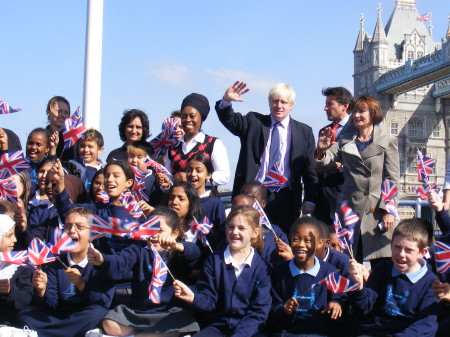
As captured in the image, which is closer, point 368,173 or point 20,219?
point 20,219

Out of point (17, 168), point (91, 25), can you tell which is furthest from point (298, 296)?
point (91, 25)

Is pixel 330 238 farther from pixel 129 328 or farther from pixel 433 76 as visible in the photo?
pixel 433 76

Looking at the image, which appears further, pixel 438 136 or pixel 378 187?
pixel 438 136

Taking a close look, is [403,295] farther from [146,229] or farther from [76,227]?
[76,227]

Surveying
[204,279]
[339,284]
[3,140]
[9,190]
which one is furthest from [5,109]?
[339,284]

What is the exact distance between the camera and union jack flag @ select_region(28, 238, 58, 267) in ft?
13.0

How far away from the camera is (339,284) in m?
3.82

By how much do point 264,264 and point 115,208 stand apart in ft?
3.77

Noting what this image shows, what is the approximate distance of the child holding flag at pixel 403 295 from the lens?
12.6 feet

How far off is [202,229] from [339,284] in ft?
3.56

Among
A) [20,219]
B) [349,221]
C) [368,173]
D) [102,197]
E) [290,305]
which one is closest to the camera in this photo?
[290,305]

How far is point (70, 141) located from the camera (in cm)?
573

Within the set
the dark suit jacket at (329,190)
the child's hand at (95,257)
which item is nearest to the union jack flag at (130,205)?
the child's hand at (95,257)

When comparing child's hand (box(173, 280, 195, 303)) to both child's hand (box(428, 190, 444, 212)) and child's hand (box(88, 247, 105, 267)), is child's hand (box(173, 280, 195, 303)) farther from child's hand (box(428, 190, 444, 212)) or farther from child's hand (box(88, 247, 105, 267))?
child's hand (box(428, 190, 444, 212))
